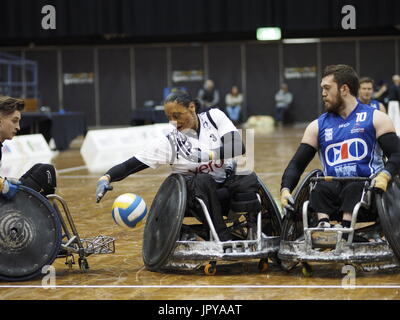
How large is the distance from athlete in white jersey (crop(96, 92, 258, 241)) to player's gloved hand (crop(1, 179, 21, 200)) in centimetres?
59

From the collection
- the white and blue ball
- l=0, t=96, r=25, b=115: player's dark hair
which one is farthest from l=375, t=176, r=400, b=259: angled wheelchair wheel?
l=0, t=96, r=25, b=115: player's dark hair

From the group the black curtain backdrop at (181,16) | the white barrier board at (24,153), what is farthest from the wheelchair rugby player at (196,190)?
the black curtain backdrop at (181,16)

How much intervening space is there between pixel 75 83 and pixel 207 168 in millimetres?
29065

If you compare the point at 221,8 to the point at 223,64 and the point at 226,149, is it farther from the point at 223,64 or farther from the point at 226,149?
the point at 226,149

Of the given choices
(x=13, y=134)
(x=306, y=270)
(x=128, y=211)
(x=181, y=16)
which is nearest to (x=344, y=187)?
(x=306, y=270)

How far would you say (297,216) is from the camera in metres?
5.59

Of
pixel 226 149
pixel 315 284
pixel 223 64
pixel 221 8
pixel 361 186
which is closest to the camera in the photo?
pixel 315 284

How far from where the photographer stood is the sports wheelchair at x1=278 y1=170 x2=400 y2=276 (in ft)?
16.6

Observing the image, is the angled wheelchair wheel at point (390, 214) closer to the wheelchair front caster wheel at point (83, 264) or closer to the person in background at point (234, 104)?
the wheelchair front caster wheel at point (83, 264)

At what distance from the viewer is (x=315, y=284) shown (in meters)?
5.00

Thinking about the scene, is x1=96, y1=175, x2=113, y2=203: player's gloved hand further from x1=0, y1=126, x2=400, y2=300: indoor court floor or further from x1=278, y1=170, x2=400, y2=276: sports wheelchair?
x1=278, y1=170, x2=400, y2=276: sports wheelchair

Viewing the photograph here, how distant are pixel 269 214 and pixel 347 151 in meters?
0.74

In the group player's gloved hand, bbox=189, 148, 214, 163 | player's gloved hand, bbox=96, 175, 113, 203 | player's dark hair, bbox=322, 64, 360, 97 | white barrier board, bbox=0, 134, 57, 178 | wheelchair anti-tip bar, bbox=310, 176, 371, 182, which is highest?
player's dark hair, bbox=322, 64, 360, 97

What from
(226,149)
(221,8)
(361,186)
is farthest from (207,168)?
(221,8)
